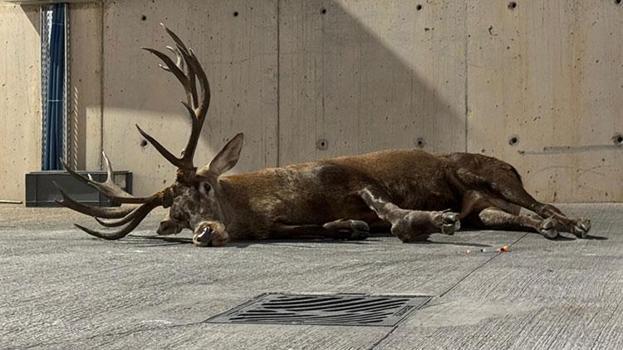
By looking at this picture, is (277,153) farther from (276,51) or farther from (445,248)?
(445,248)

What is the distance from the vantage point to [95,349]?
333 centimetres

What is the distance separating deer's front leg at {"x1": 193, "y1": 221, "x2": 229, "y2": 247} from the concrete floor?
0.26 feet

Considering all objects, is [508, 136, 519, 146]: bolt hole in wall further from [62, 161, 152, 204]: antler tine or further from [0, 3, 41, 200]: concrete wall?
[0, 3, 41, 200]: concrete wall

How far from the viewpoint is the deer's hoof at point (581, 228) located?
6924 millimetres

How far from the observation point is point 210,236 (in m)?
6.86

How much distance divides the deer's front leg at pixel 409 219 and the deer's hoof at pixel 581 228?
97cm

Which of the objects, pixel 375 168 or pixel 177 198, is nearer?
pixel 177 198

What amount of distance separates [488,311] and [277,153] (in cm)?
864

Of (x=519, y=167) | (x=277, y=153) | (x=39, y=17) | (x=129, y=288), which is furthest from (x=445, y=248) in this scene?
(x=39, y=17)

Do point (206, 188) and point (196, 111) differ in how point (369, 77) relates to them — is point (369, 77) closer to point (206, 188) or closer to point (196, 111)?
point (196, 111)

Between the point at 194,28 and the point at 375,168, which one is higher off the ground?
the point at 194,28

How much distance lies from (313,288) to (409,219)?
2.29 meters

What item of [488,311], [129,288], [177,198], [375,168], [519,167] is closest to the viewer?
[488,311]

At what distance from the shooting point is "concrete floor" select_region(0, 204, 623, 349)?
343 cm
